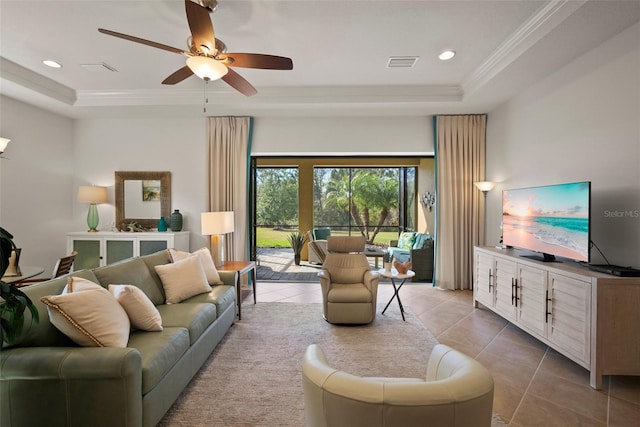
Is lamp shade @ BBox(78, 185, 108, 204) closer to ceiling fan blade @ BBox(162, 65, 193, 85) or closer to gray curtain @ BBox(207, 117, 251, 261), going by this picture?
gray curtain @ BBox(207, 117, 251, 261)

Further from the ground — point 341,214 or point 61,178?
point 61,178

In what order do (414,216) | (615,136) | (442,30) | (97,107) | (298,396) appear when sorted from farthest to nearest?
(414,216)
(97,107)
(442,30)
(615,136)
(298,396)

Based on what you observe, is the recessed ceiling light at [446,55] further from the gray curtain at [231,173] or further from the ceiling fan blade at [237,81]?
the gray curtain at [231,173]

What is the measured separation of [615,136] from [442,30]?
1830mm

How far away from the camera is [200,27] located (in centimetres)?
199

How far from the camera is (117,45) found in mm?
3072

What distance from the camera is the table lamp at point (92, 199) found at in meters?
4.66

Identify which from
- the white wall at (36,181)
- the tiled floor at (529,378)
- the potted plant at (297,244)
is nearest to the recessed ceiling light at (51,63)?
the white wall at (36,181)

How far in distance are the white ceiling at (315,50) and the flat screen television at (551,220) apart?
138 cm

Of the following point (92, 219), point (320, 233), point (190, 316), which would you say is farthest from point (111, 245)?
point (320, 233)

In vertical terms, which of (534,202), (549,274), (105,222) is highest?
(534,202)

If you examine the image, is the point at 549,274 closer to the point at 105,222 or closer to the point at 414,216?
the point at 414,216

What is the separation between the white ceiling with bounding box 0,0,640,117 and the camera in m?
2.47

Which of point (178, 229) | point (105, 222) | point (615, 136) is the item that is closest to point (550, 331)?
point (615, 136)
